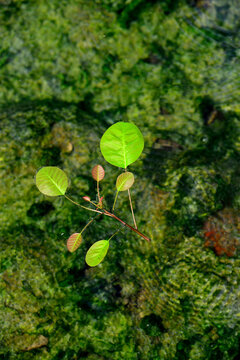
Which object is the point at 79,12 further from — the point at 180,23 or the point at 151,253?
the point at 151,253

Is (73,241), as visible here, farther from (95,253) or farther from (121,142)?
(121,142)

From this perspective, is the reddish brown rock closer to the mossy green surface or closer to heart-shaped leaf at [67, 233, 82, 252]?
the mossy green surface

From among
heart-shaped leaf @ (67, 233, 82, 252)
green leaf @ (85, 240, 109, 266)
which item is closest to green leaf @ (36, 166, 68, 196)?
heart-shaped leaf @ (67, 233, 82, 252)

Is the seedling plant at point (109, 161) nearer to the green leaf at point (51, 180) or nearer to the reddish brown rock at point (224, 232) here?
the green leaf at point (51, 180)

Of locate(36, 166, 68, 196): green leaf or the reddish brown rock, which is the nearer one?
locate(36, 166, 68, 196): green leaf

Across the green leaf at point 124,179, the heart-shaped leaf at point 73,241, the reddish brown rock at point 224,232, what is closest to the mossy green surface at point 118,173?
the reddish brown rock at point 224,232

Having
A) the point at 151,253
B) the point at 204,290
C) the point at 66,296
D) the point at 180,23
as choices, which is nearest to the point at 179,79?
→ the point at 180,23
